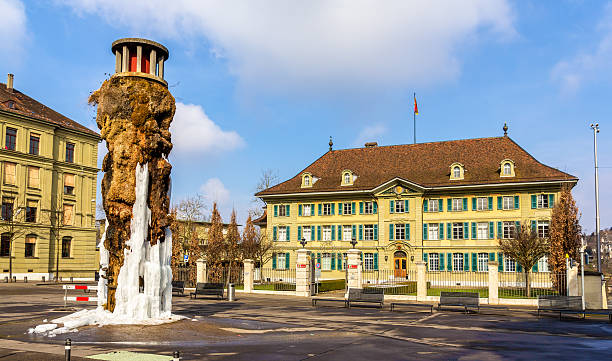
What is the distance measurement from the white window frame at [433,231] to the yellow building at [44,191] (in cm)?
3209

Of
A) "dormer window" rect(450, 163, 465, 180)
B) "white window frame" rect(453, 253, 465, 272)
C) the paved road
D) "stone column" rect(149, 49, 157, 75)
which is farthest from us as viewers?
"dormer window" rect(450, 163, 465, 180)

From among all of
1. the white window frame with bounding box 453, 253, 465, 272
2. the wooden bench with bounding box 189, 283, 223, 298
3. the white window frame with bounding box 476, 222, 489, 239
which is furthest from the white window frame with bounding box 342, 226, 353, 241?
the wooden bench with bounding box 189, 283, 223, 298

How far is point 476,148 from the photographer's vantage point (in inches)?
1967

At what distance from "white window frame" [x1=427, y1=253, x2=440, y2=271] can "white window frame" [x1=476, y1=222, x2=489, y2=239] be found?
4004 millimetres

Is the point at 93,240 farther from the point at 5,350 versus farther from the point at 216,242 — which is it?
the point at 5,350

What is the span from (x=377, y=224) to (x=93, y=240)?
27538 mm

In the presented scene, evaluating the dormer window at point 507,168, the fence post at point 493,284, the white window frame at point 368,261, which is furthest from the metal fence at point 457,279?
the fence post at point 493,284

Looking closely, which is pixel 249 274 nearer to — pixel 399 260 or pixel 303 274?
pixel 303 274

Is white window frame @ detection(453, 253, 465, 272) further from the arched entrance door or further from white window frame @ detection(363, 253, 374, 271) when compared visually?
white window frame @ detection(363, 253, 374, 271)

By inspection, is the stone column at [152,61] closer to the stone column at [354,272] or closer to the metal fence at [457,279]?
the stone column at [354,272]

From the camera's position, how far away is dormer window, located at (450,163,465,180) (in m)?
46.7

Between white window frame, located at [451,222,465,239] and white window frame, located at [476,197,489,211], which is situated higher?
white window frame, located at [476,197,489,211]

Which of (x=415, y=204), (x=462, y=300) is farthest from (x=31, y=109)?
(x=462, y=300)

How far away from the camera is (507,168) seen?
45.1 meters
